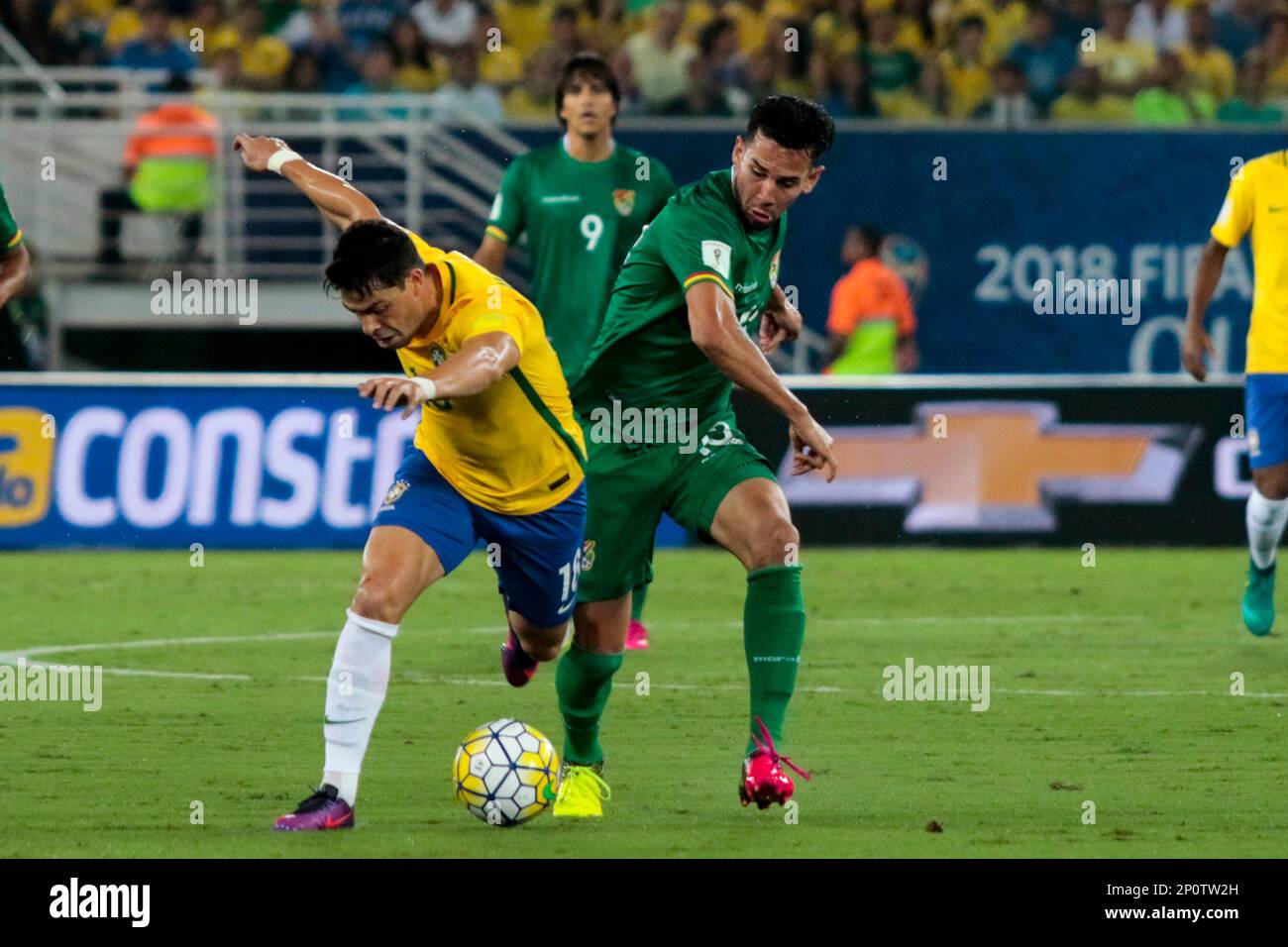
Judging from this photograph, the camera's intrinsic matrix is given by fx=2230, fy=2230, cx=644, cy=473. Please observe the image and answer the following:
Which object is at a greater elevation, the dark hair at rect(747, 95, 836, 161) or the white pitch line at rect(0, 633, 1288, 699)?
the dark hair at rect(747, 95, 836, 161)

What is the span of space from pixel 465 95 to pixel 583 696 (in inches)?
504

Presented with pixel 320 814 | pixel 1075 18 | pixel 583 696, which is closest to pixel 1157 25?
pixel 1075 18

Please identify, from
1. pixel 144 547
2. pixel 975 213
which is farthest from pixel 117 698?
pixel 975 213

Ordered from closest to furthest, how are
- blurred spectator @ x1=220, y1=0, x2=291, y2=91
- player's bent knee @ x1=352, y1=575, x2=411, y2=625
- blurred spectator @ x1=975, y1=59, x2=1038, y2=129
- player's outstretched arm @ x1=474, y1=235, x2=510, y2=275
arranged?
player's bent knee @ x1=352, y1=575, x2=411, y2=625, player's outstretched arm @ x1=474, y1=235, x2=510, y2=275, blurred spectator @ x1=975, y1=59, x2=1038, y2=129, blurred spectator @ x1=220, y1=0, x2=291, y2=91

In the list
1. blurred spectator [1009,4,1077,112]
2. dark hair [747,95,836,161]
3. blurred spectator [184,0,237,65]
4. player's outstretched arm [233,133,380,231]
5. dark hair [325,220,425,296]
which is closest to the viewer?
dark hair [325,220,425,296]

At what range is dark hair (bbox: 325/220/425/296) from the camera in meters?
6.07

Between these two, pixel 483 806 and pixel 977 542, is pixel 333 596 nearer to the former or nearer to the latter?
pixel 977 542

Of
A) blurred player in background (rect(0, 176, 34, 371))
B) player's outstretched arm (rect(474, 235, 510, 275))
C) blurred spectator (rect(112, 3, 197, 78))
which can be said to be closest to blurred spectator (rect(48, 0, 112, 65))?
blurred spectator (rect(112, 3, 197, 78))

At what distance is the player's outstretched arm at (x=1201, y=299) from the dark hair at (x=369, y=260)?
17.6ft

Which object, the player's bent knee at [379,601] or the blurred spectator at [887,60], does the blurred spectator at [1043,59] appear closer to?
the blurred spectator at [887,60]

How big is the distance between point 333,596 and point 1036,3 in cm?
1058

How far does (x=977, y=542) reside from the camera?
1532 centimetres

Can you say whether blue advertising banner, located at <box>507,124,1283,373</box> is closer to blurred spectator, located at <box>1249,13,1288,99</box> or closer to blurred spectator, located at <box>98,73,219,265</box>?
blurred spectator, located at <box>1249,13,1288,99</box>

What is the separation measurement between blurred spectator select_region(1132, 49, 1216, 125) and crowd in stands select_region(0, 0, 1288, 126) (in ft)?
0.05
